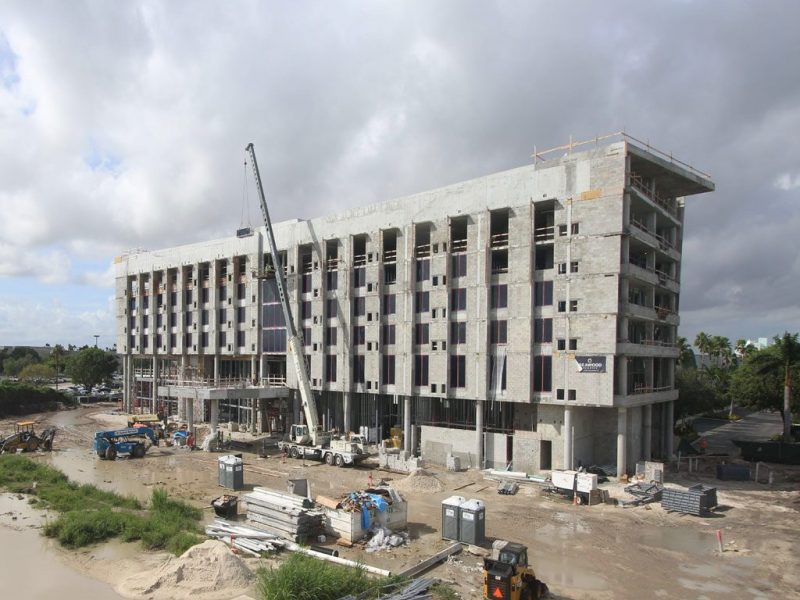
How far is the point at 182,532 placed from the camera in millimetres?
22062

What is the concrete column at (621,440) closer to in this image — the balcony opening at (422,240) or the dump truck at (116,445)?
the balcony opening at (422,240)

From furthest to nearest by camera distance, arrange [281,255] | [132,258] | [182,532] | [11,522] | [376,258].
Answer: [132,258], [281,255], [376,258], [11,522], [182,532]

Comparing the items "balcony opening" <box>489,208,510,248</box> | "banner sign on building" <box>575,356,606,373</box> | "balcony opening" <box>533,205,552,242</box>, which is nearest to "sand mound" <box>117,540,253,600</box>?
"banner sign on building" <box>575,356,606,373</box>

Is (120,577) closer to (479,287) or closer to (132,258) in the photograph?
(479,287)

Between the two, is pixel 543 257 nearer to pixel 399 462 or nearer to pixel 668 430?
pixel 399 462

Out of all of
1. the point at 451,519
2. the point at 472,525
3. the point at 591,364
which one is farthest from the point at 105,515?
the point at 591,364

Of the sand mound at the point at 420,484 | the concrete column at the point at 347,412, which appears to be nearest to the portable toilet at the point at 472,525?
the sand mound at the point at 420,484

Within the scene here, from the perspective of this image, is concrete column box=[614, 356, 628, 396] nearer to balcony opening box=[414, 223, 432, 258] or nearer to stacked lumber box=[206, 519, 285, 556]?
balcony opening box=[414, 223, 432, 258]

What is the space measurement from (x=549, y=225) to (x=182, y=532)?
96.3ft

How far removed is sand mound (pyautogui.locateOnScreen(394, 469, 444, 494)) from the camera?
103 ft

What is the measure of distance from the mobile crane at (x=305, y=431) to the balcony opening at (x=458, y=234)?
15823 mm

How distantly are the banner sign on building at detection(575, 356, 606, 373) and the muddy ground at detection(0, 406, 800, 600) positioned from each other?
693 cm

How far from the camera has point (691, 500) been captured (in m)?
28.2

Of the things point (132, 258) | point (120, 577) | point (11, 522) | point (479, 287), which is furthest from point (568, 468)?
point (132, 258)
